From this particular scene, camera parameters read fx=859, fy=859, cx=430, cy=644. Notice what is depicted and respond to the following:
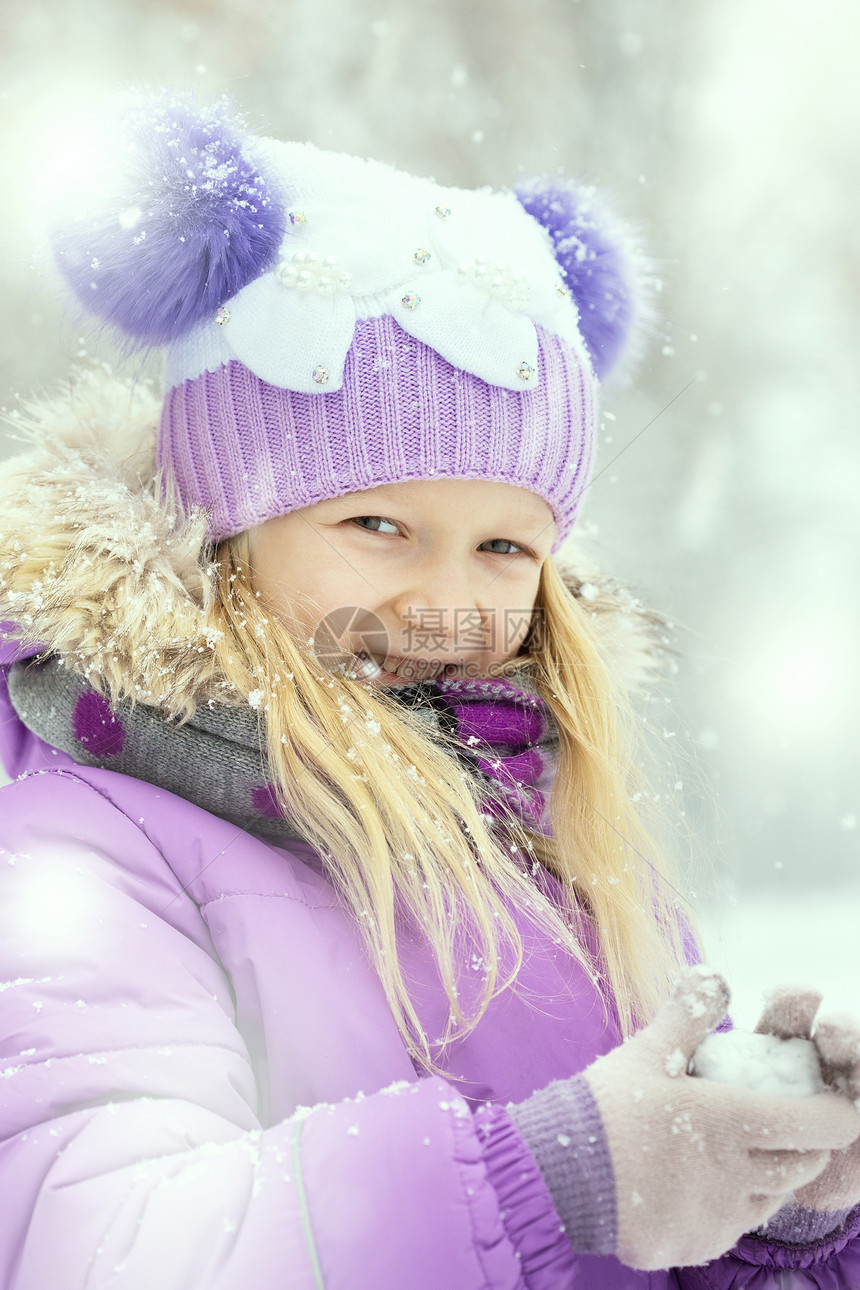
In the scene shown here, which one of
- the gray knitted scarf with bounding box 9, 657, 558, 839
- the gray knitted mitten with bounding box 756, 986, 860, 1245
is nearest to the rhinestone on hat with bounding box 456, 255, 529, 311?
the gray knitted scarf with bounding box 9, 657, 558, 839

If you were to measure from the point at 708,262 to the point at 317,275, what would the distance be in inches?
44.7

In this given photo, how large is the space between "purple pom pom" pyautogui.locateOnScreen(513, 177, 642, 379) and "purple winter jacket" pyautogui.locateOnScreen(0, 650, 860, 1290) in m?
0.71

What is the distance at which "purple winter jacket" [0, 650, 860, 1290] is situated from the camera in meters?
0.45

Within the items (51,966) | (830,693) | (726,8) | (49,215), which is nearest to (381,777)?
(51,966)

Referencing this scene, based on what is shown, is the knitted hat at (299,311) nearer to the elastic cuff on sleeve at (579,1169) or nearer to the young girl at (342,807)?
the young girl at (342,807)

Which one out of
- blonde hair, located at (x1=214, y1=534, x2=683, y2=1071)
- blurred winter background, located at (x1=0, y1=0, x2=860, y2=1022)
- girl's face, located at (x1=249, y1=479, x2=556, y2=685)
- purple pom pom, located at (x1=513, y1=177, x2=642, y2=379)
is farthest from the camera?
blurred winter background, located at (x1=0, y1=0, x2=860, y2=1022)

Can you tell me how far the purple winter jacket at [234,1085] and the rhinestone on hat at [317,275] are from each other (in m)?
0.50

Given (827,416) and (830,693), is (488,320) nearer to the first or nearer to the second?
(830,693)

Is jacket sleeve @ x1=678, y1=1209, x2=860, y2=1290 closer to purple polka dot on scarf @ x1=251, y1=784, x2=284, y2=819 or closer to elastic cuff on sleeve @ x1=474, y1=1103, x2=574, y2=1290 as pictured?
elastic cuff on sleeve @ x1=474, y1=1103, x2=574, y2=1290

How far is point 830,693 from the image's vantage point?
164 centimetres

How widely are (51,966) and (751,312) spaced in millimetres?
1744

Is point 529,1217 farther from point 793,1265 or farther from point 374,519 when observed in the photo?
point 374,519

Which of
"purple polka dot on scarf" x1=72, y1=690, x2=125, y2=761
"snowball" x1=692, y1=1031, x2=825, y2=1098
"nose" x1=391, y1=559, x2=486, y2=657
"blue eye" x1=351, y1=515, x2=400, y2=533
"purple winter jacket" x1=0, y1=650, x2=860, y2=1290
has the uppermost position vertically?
"blue eye" x1=351, y1=515, x2=400, y2=533

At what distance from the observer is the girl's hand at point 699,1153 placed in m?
0.47
